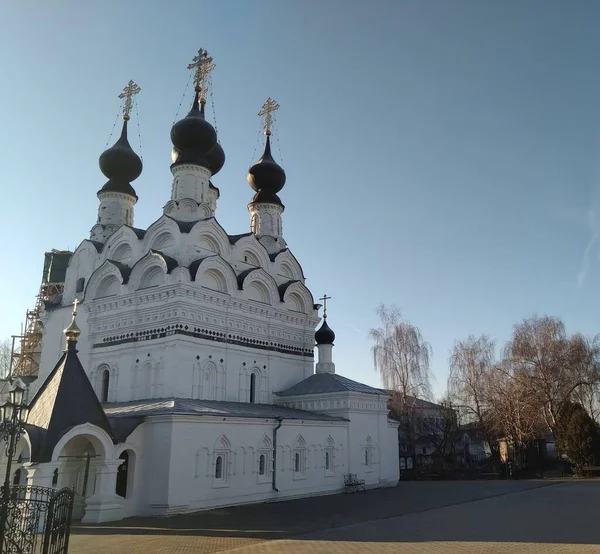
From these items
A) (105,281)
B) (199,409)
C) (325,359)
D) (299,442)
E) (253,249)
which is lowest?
(299,442)

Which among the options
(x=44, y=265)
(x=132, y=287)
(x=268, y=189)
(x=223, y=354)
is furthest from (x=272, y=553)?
→ (x=44, y=265)

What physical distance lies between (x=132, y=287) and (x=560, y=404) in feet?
64.8

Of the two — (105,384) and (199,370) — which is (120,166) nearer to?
(105,384)

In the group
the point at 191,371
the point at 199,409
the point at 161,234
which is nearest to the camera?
the point at 199,409

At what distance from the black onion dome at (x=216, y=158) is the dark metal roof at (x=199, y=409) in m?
10.1

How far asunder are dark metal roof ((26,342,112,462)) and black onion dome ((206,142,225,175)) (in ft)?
39.5

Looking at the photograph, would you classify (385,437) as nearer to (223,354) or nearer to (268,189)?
(223,354)

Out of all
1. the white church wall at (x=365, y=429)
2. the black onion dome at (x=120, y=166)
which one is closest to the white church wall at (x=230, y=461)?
the white church wall at (x=365, y=429)

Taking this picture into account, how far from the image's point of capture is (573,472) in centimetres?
2450

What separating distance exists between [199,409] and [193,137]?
9.96 metres

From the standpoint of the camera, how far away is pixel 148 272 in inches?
729

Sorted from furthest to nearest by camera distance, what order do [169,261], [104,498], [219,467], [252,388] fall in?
[252,388] → [169,261] → [219,467] → [104,498]

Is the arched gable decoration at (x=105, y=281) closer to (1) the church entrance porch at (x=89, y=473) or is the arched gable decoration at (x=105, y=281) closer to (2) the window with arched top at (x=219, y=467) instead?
(1) the church entrance porch at (x=89, y=473)

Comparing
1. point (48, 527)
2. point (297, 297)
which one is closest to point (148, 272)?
point (297, 297)
